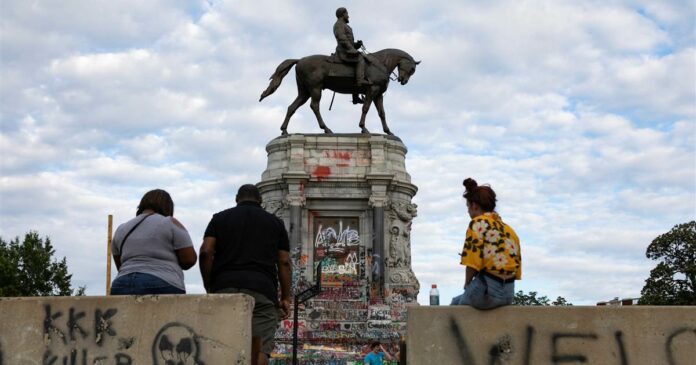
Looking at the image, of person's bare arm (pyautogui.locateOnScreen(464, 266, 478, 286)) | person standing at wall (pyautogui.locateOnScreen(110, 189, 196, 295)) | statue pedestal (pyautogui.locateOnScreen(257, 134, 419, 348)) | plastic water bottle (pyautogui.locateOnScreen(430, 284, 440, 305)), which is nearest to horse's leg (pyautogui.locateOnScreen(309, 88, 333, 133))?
statue pedestal (pyautogui.locateOnScreen(257, 134, 419, 348))

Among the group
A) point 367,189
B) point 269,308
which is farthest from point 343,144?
point 269,308

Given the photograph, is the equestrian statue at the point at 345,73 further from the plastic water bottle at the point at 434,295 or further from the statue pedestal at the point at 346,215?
the plastic water bottle at the point at 434,295

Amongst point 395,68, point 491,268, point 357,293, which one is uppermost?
point 395,68

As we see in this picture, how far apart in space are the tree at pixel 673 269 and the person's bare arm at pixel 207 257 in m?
49.1

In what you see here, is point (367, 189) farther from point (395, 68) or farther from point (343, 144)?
point (395, 68)

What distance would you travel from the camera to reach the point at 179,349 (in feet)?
30.2

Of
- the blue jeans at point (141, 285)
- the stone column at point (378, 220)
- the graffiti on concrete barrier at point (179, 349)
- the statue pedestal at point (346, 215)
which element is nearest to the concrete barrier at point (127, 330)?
the graffiti on concrete barrier at point (179, 349)

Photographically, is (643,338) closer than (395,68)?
Yes

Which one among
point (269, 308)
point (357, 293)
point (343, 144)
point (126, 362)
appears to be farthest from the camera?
point (343, 144)

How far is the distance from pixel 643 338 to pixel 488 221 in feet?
6.14

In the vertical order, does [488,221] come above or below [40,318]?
above

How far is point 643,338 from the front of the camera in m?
9.39

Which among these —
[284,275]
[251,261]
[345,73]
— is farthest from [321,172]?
[251,261]

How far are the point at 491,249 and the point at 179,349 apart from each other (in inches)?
125
